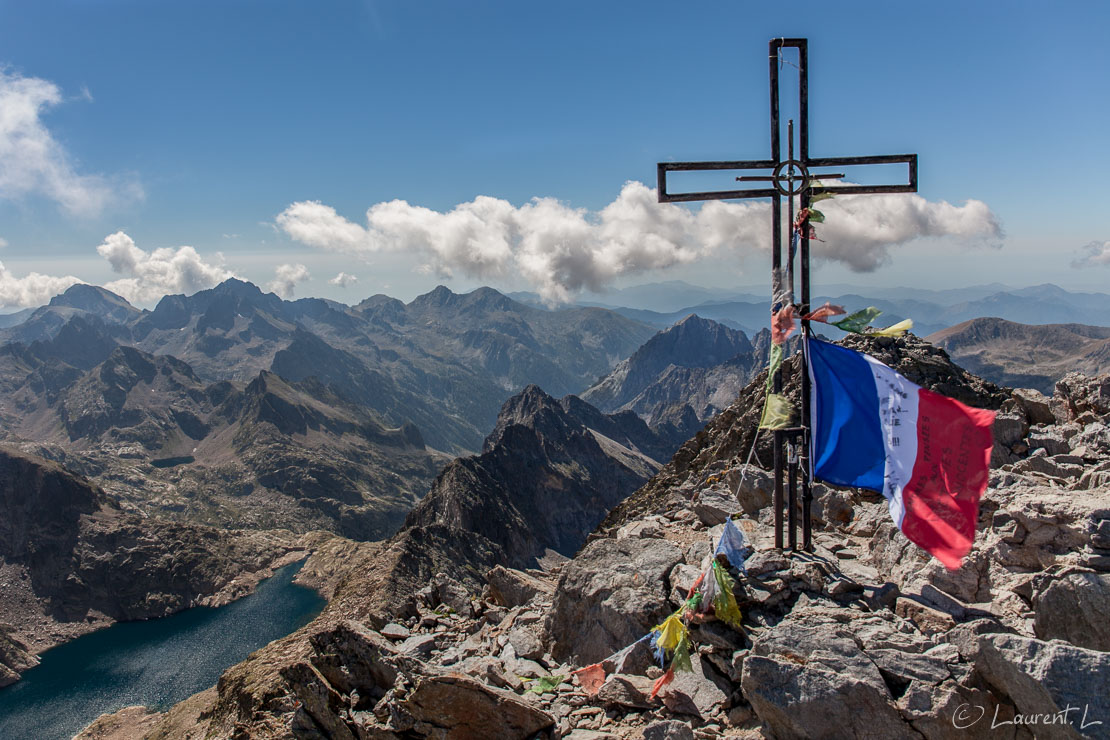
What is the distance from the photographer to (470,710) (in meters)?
11.3

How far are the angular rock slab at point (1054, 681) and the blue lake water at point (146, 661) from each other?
134 meters

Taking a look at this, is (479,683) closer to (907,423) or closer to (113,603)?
(907,423)

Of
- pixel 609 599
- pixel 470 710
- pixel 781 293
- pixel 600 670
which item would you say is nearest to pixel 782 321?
pixel 781 293

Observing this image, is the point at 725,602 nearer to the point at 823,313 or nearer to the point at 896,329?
the point at 823,313

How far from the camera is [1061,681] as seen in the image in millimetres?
8320

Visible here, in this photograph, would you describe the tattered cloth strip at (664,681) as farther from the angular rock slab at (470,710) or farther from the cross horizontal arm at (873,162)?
the cross horizontal arm at (873,162)

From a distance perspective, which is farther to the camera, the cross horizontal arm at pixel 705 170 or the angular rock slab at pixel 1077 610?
the cross horizontal arm at pixel 705 170

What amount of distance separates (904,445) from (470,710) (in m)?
10.0

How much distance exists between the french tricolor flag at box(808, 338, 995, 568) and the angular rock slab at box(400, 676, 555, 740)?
7690mm

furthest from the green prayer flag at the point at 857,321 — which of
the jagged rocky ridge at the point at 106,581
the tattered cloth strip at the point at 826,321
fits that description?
the jagged rocky ridge at the point at 106,581

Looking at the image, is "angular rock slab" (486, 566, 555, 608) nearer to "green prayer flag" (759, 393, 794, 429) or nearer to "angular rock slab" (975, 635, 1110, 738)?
"green prayer flag" (759, 393, 794, 429)

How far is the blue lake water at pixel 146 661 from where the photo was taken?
118 metres

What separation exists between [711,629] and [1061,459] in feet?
Result: 42.6

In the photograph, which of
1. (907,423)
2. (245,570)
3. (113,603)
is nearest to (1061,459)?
(907,423)
